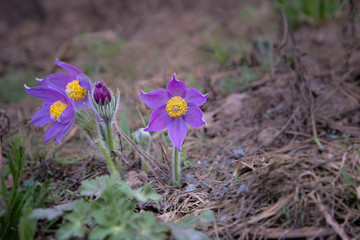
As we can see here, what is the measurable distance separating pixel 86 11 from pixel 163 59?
257 centimetres

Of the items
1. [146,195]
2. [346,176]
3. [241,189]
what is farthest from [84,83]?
[346,176]

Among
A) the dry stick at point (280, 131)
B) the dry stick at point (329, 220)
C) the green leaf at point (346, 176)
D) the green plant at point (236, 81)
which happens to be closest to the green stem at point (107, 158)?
the dry stick at point (280, 131)

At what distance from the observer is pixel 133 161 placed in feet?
6.99

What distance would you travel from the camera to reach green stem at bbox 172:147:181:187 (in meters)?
1.90

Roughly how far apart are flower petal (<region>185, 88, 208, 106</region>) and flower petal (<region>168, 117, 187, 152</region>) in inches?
4.9

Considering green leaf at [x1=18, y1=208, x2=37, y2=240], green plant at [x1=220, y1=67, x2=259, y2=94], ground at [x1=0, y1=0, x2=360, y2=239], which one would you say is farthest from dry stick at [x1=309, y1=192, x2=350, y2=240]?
green plant at [x1=220, y1=67, x2=259, y2=94]

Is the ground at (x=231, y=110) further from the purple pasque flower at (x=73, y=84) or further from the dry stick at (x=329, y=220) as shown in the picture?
the purple pasque flower at (x=73, y=84)

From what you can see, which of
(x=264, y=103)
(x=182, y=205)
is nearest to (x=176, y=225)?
(x=182, y=205)

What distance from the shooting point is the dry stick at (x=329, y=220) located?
1.41 metres

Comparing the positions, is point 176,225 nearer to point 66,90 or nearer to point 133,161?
point 133,161

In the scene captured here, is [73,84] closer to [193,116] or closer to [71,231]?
[193,116]

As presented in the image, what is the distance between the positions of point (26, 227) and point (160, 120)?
2.83 feet

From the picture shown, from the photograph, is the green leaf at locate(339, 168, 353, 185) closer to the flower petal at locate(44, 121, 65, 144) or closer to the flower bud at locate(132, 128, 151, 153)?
the flower bud at locate(132, 128, 151, 153)

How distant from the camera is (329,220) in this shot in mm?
1463
